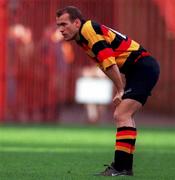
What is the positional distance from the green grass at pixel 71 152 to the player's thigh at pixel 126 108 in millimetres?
657

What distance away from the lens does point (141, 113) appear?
24.6 meters

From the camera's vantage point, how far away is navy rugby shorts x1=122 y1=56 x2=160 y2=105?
33.1ft

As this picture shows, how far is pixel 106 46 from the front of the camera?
9867 mm

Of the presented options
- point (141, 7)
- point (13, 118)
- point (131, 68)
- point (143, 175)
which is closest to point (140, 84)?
point (131, 68)

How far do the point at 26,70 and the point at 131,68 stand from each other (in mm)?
12525

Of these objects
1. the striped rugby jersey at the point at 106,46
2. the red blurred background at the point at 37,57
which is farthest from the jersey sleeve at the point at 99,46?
the red blurred background at the point at 37,57

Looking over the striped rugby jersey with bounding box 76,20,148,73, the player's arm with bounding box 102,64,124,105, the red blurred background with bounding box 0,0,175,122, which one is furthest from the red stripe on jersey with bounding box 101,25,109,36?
the red blurred background with bounding box 0,0,175,122

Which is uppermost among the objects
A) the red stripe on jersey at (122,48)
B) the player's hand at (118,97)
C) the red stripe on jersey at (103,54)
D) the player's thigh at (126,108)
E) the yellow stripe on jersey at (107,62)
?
the red stripe on jersey at (122,48)

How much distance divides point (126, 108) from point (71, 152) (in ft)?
11.9

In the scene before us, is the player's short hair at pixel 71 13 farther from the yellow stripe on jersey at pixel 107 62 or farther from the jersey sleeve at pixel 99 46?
the yellow stripe on jersey at pixel 107 62

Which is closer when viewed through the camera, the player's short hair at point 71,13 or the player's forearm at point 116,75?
the player's forearm at point 116,75

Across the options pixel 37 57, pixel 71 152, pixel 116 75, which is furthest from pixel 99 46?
pixel 37 57

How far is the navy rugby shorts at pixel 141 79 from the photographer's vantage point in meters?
10.1

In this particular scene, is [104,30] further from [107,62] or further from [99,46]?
[107,62]
